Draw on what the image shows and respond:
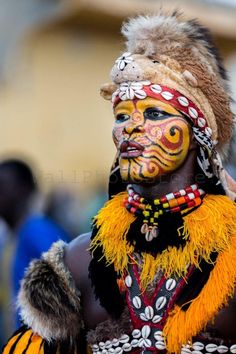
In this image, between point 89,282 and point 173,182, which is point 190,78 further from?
point 89,282

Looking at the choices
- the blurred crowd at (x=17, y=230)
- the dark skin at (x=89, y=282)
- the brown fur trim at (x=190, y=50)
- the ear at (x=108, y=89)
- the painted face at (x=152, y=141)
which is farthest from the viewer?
the blurred crowd at (x=17, y=230)

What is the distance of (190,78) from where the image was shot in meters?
3.70

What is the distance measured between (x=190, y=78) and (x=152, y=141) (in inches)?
12.2

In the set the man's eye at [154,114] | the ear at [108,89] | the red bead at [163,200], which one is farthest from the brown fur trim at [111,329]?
the ear at [108,89]

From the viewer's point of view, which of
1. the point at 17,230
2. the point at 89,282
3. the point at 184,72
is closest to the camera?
the point at 184,72

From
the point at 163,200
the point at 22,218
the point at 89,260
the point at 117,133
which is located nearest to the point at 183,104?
the point at 117,133

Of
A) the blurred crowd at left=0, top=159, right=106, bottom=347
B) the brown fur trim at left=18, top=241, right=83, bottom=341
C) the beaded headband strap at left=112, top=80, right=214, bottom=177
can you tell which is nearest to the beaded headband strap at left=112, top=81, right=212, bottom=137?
the beaded headband strap at left=112, top=80, right=214, bottom=177

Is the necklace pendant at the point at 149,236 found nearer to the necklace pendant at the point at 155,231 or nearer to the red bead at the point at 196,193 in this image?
the necklace pendant at the point at 155,231

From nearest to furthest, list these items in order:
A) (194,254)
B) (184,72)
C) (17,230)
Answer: (194,254) → (184,72) → (17,230)

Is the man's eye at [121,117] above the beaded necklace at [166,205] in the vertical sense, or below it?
above

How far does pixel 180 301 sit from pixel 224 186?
53cm

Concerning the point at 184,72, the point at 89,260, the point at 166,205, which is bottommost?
the point at 89,260

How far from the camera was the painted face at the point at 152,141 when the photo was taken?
3.64 m

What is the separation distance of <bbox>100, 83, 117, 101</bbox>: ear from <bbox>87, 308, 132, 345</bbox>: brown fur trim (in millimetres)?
931
